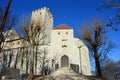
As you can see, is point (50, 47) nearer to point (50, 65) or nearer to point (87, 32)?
point (50, 65)

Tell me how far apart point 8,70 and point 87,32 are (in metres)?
15.6

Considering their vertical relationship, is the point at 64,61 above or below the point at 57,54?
below

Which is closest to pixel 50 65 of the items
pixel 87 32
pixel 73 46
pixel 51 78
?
pixel 73 46

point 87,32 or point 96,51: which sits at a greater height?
point 87,32

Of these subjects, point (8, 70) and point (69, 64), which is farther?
point (69, 64)

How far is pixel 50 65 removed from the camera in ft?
115

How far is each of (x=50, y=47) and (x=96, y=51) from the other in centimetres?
1639

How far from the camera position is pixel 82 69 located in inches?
1371

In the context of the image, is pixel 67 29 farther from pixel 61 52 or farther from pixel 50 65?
pixel 50 65

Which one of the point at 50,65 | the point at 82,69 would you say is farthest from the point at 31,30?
the point at 82,69

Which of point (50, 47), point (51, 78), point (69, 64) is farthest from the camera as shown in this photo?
point (50, 47)

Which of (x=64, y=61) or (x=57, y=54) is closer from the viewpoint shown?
(x=64, y=61)

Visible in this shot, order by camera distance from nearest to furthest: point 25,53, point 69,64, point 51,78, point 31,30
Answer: point 51,78, point 31,30, point 69,64, point 25,53

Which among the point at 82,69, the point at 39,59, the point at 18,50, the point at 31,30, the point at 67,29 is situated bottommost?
the point at 82,69
